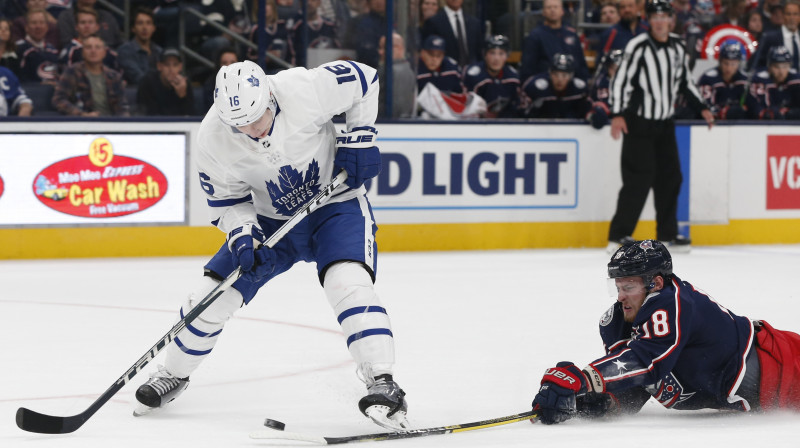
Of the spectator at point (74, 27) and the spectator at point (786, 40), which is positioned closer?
the spectator at point (74, 27)

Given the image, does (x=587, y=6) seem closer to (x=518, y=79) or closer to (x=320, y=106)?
(x=518, y=79)

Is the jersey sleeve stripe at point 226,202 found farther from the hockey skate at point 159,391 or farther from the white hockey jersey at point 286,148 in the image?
the hockey skate at point 159,391

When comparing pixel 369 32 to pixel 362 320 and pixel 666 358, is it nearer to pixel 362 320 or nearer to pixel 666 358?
pixel 362 320

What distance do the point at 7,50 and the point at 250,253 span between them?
202 inches

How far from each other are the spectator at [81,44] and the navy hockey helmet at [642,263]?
5.40 meters

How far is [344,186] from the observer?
3633mm

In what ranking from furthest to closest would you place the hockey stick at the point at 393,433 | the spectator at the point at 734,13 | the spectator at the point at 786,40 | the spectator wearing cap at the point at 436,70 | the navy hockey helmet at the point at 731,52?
the spectator at the point at 734,13
the spectator at the point at 786,40
the navy hockey helmet at the point at 731,52
the spectator wearing cap at the point at 436,70
the hockey stick at the point at 393,433

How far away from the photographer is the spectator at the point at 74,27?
27.1ft

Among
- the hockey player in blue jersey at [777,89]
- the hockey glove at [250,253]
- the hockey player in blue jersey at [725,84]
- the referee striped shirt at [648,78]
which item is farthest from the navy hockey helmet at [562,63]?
the hockey glove at [250,253]

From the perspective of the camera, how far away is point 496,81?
866cm

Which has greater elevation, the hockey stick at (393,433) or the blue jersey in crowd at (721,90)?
the blue jersey in crowd at (721,90)

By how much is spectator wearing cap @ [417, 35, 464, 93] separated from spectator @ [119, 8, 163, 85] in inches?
69.0

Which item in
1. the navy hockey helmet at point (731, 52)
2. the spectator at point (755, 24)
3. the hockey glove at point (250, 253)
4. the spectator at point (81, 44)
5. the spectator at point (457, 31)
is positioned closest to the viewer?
the hockey glove at point (250, 253)

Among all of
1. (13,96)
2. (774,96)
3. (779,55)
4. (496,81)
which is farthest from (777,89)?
(13,96)
